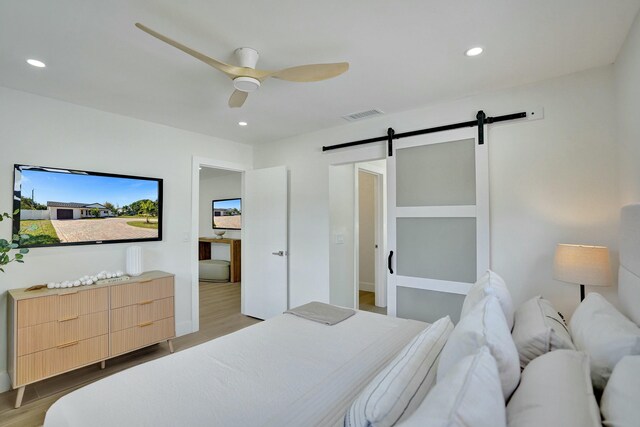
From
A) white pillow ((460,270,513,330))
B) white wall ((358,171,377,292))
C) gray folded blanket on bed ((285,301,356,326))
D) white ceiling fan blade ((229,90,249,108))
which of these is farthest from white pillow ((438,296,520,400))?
white wall ((358,171,377,292))

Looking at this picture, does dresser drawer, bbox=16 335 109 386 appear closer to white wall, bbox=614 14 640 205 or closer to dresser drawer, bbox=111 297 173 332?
dresser drawer, bbox=111 297 173 332

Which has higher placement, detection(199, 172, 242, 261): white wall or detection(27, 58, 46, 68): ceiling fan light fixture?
detection(27, 58, 46, 68): ceiling fan light fixture

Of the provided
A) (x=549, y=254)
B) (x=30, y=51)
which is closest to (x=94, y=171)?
(x=30, y=51)

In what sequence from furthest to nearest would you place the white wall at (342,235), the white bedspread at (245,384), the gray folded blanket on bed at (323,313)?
1. the white wall at (342,235)
2. the gray folded blanket on bed at (323,313)
3. the white bedspread at (245,384)

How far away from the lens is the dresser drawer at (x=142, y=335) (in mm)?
2830

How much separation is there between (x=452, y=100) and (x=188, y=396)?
9.86ft

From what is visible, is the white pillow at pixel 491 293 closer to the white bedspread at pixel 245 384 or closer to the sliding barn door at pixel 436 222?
the white bedspread at pixel 245 384

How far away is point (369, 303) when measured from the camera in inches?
190

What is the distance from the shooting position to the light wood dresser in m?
2.34

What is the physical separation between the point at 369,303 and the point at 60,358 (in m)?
3.73

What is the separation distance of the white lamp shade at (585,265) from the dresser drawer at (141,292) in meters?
3.43

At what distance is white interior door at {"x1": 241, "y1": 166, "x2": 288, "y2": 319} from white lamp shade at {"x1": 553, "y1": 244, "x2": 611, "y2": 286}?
2898 mm

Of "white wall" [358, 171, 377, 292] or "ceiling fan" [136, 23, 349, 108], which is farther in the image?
"white wall" [358, 171, 377, 292]

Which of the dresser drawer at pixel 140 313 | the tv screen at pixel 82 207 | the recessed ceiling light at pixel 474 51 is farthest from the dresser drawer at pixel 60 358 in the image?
the recessed ceiling light at pixel 474 51
